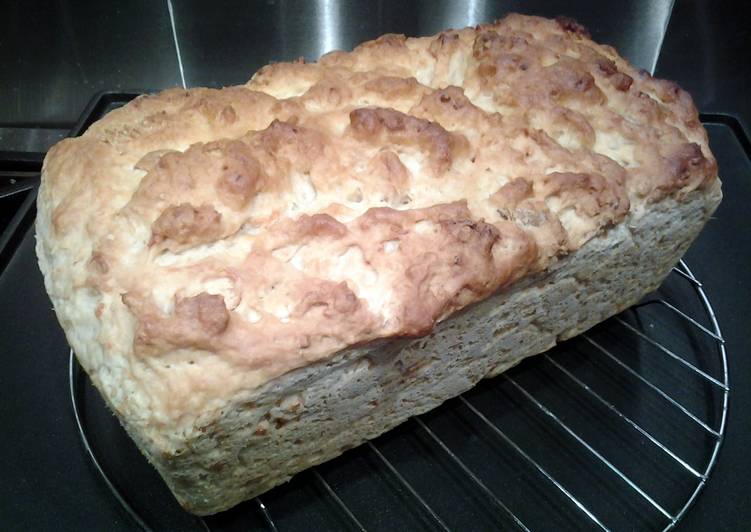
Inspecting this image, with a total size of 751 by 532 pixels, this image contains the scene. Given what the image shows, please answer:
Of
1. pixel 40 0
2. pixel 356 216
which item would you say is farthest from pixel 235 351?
pixel 40 0

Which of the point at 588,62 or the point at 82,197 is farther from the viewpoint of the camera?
the point at 588,62

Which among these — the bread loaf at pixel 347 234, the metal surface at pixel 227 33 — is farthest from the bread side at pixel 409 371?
the metal surface at pixel 227 33

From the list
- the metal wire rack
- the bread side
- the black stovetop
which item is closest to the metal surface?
the black stovetop

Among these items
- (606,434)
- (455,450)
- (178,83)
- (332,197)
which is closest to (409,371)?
(455,450)

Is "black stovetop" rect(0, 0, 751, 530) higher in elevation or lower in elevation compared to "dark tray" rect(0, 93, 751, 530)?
higher

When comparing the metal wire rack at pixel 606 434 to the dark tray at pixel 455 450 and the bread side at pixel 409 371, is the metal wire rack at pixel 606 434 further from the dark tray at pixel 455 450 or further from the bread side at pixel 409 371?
the bread side at pixel 409 371

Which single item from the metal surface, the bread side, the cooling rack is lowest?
the cooling rack

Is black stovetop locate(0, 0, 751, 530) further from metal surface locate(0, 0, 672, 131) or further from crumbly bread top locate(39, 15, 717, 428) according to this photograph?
crumbly bread top locate(39, 15, 717, 428)

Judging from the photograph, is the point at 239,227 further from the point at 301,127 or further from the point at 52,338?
the point at 52,338
